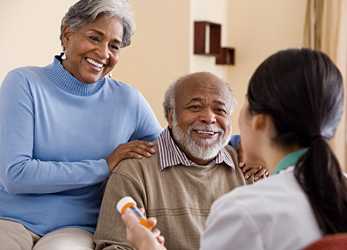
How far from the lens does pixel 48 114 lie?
77.5 inches

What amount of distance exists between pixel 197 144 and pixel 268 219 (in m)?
1.02

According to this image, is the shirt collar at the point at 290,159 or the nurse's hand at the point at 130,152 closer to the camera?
the shirt collar at the point at 290,159

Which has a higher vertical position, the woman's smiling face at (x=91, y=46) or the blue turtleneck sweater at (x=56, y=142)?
the woman's smiling face at (x=91, y=46)

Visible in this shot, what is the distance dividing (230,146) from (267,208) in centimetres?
118

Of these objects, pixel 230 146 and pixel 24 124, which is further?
pixel 230 146

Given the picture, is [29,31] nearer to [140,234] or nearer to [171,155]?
[171,155]

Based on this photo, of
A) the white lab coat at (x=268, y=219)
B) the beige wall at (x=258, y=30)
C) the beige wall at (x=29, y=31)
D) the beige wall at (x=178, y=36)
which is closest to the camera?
the white lab coat at (x=268, y=219)

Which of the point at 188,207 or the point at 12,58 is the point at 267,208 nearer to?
the point at 188,207

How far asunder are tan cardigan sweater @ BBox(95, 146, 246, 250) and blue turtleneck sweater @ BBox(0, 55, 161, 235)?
0.38 feet

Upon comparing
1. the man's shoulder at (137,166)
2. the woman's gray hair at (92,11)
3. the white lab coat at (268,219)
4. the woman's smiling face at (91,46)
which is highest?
the woman's gray hair at (92,11)

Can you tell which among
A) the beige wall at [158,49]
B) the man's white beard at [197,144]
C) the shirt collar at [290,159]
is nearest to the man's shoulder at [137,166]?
the man's white beard at [197,144]

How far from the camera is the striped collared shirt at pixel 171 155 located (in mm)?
1980

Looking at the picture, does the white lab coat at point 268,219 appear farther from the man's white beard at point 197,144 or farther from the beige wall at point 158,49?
the beige wall at point 158,49

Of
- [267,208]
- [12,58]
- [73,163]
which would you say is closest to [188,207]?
[73,163]
